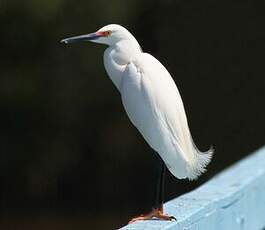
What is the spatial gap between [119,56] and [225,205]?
0.72 m

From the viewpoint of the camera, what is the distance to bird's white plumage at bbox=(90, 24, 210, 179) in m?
2.04

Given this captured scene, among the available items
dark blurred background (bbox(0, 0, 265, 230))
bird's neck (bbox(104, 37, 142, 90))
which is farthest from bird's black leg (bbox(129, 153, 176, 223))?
dark blurred background (bbox(0, 0, 265, 230))

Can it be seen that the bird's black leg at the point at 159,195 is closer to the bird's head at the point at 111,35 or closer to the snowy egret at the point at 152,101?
the snowy egret at the point at 152,101

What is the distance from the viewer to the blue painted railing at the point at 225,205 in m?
2.22

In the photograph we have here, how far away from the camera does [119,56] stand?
203 centimetres

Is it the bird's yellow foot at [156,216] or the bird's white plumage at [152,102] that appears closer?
the bird's white plumage at [152,102]

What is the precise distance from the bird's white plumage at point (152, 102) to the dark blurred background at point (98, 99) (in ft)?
24.8

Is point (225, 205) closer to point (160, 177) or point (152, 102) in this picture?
point (160, 177)

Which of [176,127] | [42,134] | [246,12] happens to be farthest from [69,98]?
[176,127]

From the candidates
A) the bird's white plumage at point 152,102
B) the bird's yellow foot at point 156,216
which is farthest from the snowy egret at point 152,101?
the bird's yellow foot at point 156,216

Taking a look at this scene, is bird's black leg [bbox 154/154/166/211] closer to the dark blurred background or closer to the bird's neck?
the bird's neck

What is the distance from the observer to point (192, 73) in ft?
32.0

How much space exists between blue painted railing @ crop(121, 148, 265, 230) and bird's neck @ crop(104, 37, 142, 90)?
35 centimetres

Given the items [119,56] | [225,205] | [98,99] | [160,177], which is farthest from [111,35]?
[98,99]
